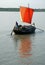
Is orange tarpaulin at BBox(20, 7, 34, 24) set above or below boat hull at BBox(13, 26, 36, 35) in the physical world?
above

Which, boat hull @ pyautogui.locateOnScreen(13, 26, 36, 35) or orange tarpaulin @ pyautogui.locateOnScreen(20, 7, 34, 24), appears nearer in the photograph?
boat hull @ pyautogui.locateOnScreen(13, 26, 36, 35)

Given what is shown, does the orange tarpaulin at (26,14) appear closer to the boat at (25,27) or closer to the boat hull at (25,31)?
the boat at (25,27)

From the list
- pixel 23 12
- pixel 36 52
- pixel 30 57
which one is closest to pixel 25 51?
pixel 36 52

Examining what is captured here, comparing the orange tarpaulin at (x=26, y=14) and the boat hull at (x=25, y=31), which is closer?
the boat hull at (x=25, y=31)

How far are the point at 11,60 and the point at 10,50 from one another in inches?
236

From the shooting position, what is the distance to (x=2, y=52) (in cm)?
3256

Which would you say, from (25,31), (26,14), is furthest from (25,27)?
(26,14)

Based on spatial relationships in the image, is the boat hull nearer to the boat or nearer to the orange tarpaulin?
the boat

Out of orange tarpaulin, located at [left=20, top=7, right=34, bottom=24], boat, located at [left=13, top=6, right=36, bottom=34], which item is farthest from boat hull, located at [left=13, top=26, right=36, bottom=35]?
orange tarpaulin, located at [left=20, top=7, right=34, bottom=24]

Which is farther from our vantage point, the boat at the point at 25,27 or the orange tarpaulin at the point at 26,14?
the orange tarpaulin at the point at 26,14

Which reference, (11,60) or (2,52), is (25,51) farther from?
(11,60)

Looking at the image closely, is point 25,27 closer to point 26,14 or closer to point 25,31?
point 25,31

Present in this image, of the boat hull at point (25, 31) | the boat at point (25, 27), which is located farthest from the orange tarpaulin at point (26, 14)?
the boat hull at point (25, 31)

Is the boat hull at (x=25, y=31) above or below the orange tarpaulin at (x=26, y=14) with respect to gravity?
below
